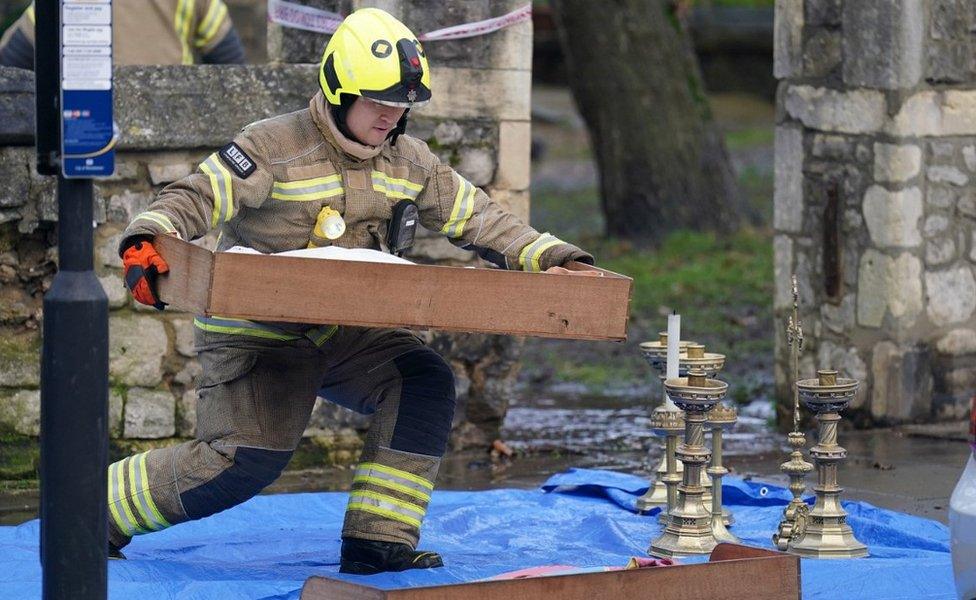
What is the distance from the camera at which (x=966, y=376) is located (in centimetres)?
728

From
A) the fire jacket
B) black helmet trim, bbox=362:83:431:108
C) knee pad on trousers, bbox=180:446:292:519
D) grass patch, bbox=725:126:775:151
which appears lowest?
knee pad on trousers, bbox=180:446:292:519

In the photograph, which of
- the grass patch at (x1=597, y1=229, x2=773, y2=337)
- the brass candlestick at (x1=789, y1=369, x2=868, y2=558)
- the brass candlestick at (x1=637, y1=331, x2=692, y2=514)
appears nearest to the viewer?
the brass candlestick at (x1=789, y1=369, x2=868, y2=558)

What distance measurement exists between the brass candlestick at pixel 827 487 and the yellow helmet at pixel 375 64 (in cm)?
151

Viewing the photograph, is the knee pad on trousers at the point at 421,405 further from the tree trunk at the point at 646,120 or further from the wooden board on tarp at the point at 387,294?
the tree trunk at the point at 646,120

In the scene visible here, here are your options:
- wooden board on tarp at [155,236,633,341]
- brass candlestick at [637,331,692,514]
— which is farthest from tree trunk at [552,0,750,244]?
wooden board on tarp at [155,236,633,341]

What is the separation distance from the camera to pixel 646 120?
1263cm

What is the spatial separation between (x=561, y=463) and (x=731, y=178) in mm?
6537

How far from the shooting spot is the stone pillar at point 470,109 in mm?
6668

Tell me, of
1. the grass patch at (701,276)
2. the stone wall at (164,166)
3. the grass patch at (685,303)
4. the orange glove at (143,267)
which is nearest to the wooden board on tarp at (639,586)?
the orange glove at (143,267)

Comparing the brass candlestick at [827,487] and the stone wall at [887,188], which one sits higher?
the stone wall at [887,188]

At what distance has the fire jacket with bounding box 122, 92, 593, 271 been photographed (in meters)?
4.68

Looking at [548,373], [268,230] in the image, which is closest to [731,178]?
[548,373]

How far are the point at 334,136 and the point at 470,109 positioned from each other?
197 cm

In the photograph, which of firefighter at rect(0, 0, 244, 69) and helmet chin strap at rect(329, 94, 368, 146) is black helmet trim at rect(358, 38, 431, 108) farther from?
firefighter at rect(0, 0, 244, 69)
